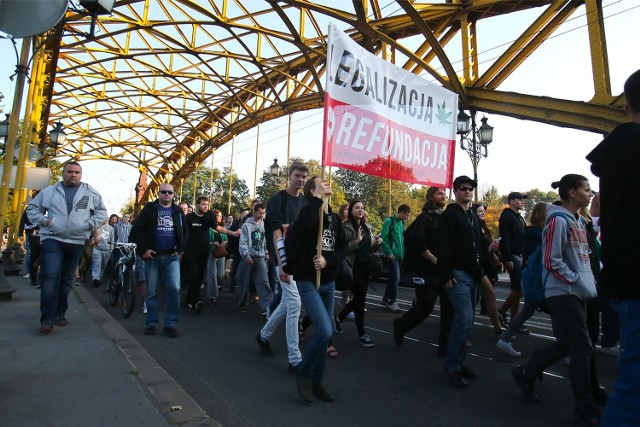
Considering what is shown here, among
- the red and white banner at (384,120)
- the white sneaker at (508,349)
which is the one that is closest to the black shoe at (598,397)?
the white sneaker at (508,349)

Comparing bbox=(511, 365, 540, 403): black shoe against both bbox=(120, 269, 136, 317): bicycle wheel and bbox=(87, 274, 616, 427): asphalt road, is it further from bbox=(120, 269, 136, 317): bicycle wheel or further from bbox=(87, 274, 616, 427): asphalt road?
bbox=(120, 269, 136, 317): bicycle wheel

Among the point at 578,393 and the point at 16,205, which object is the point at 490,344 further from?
the point at 16,205

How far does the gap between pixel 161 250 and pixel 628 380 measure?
539cm

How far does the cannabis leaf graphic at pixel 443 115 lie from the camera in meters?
5.54

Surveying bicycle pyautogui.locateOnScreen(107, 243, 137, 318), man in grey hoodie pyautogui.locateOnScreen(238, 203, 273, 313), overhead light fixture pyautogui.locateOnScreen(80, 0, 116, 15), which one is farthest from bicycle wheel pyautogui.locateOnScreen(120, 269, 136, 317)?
overhead light fixture pyautogui.locateOnScreen(80, 0, 116, 15)

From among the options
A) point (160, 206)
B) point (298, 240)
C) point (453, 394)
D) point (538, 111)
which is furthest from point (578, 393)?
point (538, 111)

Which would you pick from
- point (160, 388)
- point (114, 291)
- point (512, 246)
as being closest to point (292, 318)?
point (160, 388)

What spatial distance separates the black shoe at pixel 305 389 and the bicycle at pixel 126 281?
168 inches

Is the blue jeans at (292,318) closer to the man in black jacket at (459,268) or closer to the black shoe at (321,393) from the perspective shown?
the black shoe at (321,393)

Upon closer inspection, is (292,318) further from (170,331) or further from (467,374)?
(170,331)

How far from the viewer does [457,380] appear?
409cm

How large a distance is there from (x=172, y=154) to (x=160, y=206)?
40.3 m

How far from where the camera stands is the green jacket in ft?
27.3

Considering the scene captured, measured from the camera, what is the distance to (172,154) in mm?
44438
